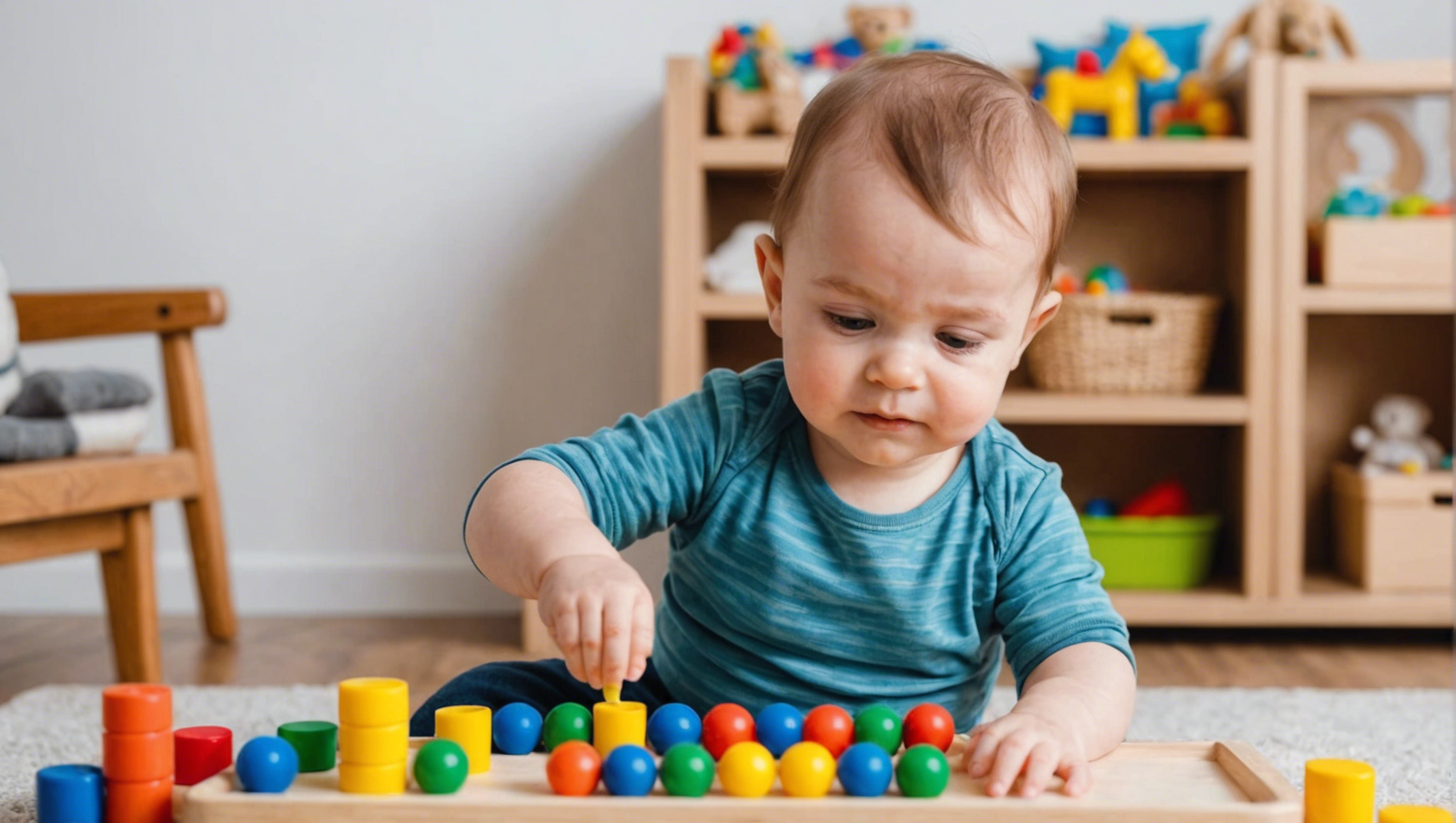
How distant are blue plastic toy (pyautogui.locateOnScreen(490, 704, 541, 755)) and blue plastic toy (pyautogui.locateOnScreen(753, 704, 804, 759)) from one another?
0.12 m

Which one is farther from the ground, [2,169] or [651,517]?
[2,169]

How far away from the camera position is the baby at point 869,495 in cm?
73

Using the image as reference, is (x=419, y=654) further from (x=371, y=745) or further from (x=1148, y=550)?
(x=371, y=745)

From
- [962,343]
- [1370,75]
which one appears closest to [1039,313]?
[962,343]

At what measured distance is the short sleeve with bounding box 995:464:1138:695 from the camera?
80cm

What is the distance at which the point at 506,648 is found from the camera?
1693 mm

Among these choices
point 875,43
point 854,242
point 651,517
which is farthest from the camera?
point 875,43

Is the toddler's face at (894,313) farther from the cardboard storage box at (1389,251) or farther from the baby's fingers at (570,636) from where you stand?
the cardboard storage box at (1389,251)

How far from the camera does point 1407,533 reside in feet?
5.72

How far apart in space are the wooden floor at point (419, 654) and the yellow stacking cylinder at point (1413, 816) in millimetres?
876

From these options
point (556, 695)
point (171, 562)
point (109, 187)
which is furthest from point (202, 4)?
point (556, 695)

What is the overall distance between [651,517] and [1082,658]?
10.7 inches

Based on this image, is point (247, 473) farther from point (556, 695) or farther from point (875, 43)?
point (556, 695)

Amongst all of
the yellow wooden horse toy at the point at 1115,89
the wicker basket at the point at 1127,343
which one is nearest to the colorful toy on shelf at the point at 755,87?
the yellow wooden horse toy at the point at 1115,89
